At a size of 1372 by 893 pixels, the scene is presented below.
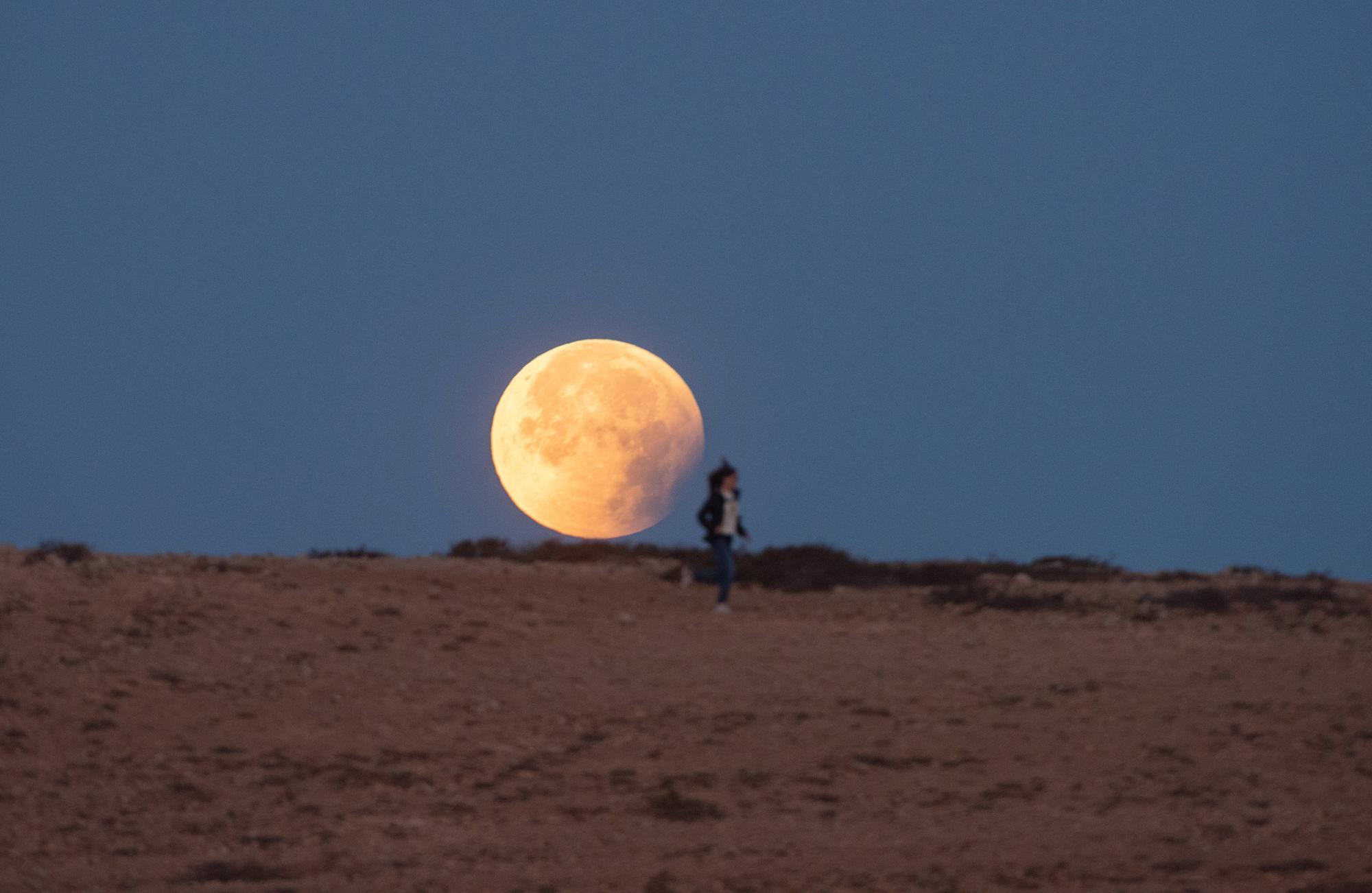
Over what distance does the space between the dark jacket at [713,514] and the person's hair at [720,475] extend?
0.32ft

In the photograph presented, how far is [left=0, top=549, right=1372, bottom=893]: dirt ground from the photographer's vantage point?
1048 cm

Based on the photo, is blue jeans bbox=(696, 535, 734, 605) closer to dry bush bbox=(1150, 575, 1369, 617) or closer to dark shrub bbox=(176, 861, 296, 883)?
dry bush bbox=(1150, 575, 1369, 617)

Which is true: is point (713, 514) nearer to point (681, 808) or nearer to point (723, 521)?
point (723, 521)

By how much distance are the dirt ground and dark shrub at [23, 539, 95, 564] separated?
0.48 meters

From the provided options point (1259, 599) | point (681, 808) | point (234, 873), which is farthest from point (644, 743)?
point (1259, 599)

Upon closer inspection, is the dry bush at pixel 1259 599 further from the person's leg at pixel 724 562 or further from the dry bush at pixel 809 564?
the person's leg at pixel 724 562

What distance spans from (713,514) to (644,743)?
6.75 meters

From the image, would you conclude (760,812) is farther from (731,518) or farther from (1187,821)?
(731,518)

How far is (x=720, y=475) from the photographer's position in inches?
789

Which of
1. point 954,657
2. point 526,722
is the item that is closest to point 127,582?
point 526,722

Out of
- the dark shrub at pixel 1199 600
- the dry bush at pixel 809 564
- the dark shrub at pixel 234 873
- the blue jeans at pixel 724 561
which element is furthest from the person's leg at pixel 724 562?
the dark shrub at pixel 234 873

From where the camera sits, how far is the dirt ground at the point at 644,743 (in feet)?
34.4

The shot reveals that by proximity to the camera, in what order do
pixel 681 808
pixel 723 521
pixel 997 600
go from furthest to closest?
pixel 997 600
pixel 723 521
pixel 681 808

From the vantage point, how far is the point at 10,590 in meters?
18.2
